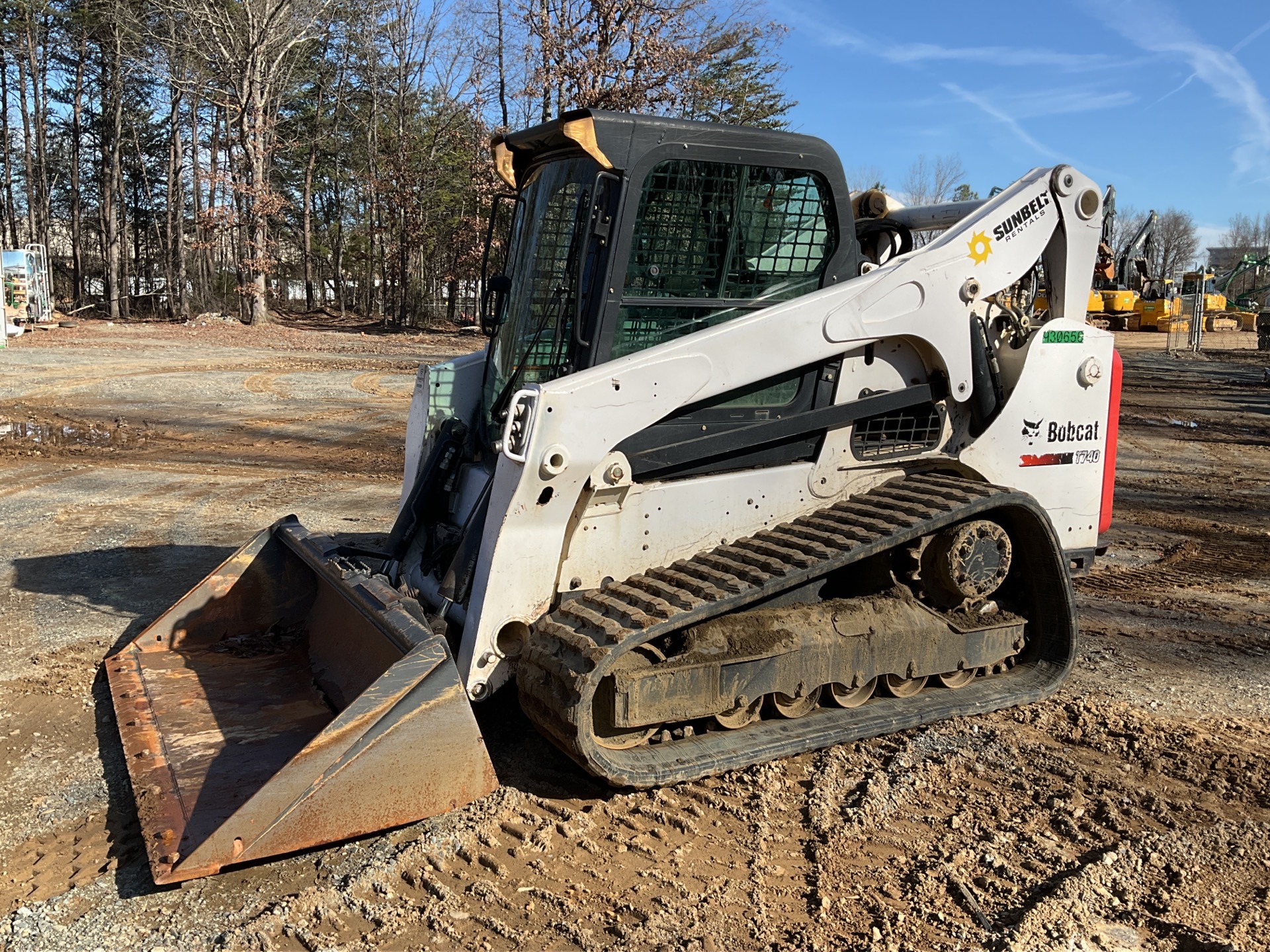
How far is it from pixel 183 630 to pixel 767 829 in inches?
119

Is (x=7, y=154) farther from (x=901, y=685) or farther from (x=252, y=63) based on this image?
(x=901, y=685)

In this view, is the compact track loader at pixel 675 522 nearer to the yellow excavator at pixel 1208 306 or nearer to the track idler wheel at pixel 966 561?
the track idler wheel at pixel 966 561

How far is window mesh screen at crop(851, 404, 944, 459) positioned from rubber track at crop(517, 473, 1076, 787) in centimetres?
14

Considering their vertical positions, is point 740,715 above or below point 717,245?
below

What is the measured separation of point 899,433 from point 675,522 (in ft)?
4.18

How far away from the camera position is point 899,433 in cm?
483

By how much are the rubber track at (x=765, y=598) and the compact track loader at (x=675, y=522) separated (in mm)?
17

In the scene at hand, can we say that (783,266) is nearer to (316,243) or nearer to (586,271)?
(586,271)

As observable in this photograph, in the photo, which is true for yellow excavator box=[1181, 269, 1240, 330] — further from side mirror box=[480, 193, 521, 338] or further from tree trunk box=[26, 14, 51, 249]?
tree trunk box=[26, 14, 51, 249]

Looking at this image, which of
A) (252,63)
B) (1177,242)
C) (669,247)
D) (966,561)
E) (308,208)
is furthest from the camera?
(1177,242)

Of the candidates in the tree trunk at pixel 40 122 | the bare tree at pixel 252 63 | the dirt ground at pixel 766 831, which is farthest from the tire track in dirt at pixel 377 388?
the tree trunk at pixel 40 122

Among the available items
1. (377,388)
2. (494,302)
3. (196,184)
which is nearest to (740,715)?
(494,302)

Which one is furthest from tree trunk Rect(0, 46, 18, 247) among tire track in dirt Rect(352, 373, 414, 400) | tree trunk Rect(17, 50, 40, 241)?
tire track in dirt Rect(352, 373, 414, 400)

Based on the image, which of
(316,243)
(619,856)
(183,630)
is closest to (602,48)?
(316,243)
